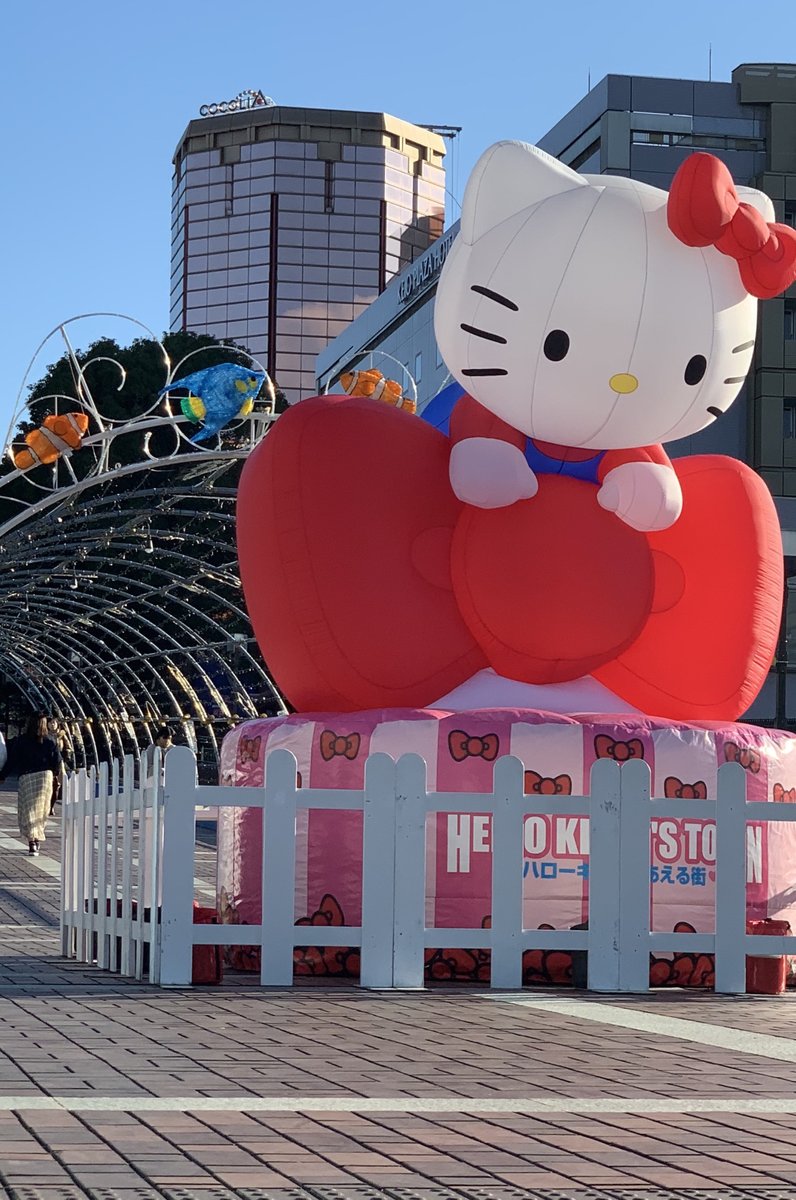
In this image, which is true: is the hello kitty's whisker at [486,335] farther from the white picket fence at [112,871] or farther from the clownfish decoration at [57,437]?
the clownfish decoration at [57,437]

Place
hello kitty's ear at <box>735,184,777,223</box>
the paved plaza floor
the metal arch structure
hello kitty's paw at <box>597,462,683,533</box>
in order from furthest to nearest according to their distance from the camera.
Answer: the metal arch structure → hello kitty's ear at <box>735,184,777,223</box> → hello kitty's paw at <box>597,462,683,533</box> → the paved plaza floor

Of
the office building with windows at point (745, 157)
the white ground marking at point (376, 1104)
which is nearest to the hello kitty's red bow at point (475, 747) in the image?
the white ground marking at point (376, 1104)

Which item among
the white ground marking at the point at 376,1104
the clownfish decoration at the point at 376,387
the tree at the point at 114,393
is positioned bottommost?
the white ground marking at the point at 376,1104

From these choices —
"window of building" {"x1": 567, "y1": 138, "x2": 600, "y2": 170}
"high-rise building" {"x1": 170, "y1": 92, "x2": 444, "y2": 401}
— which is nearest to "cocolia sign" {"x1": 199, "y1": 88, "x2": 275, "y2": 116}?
"high-rise building" {"x1": 170, "y1": 92, "x2": 444, "y2": 401}

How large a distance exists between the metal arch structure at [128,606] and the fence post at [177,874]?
14.9 metres

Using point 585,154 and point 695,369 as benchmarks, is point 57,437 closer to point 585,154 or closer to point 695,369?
point 695,369

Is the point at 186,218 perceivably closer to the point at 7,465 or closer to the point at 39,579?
the point at 7,465

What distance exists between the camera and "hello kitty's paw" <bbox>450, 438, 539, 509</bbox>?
11.7 meters

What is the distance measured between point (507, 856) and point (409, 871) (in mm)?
523

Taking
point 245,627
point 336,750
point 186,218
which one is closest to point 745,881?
point 336,750

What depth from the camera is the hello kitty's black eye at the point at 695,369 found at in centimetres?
1184

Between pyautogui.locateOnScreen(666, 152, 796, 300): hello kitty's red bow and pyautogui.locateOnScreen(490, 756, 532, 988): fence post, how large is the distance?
3.51 metres

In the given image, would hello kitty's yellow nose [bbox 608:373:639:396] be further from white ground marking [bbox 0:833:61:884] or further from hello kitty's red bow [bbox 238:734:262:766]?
white ground marking [bbox 0:833:61:884]

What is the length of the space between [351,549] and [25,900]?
6126mm
